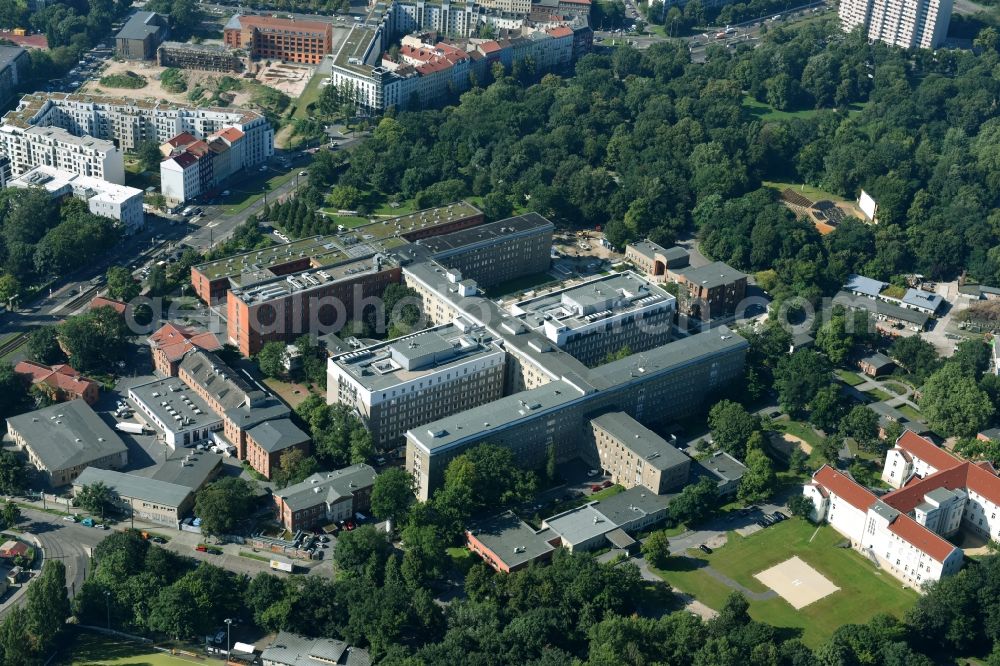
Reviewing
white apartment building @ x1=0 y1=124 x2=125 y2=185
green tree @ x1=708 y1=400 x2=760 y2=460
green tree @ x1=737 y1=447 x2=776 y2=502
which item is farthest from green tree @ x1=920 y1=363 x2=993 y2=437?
white apartment building @ x1=0 y1=124 x2=125 y2=185

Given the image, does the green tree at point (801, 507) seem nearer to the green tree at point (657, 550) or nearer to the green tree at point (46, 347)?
the green tree at point (657, 550)

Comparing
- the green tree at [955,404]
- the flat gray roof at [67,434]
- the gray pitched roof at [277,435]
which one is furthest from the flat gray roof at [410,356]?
the green tree at [955,404]

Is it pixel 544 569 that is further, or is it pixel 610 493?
pixel 610 493

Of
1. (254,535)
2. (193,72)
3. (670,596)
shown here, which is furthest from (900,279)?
(193,72)

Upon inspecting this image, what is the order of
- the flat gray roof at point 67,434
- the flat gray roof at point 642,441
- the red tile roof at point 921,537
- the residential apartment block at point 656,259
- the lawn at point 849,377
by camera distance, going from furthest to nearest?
the residential apartment block at point 656,259, the lawn at point 849,377, the flat gray roof at point 642,441, the flat gray roof at point 67,434, the red tile roof at point 921,537

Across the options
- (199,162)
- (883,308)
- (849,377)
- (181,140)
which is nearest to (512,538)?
(849,377)

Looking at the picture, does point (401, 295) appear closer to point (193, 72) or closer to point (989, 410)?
point (989, 410)
